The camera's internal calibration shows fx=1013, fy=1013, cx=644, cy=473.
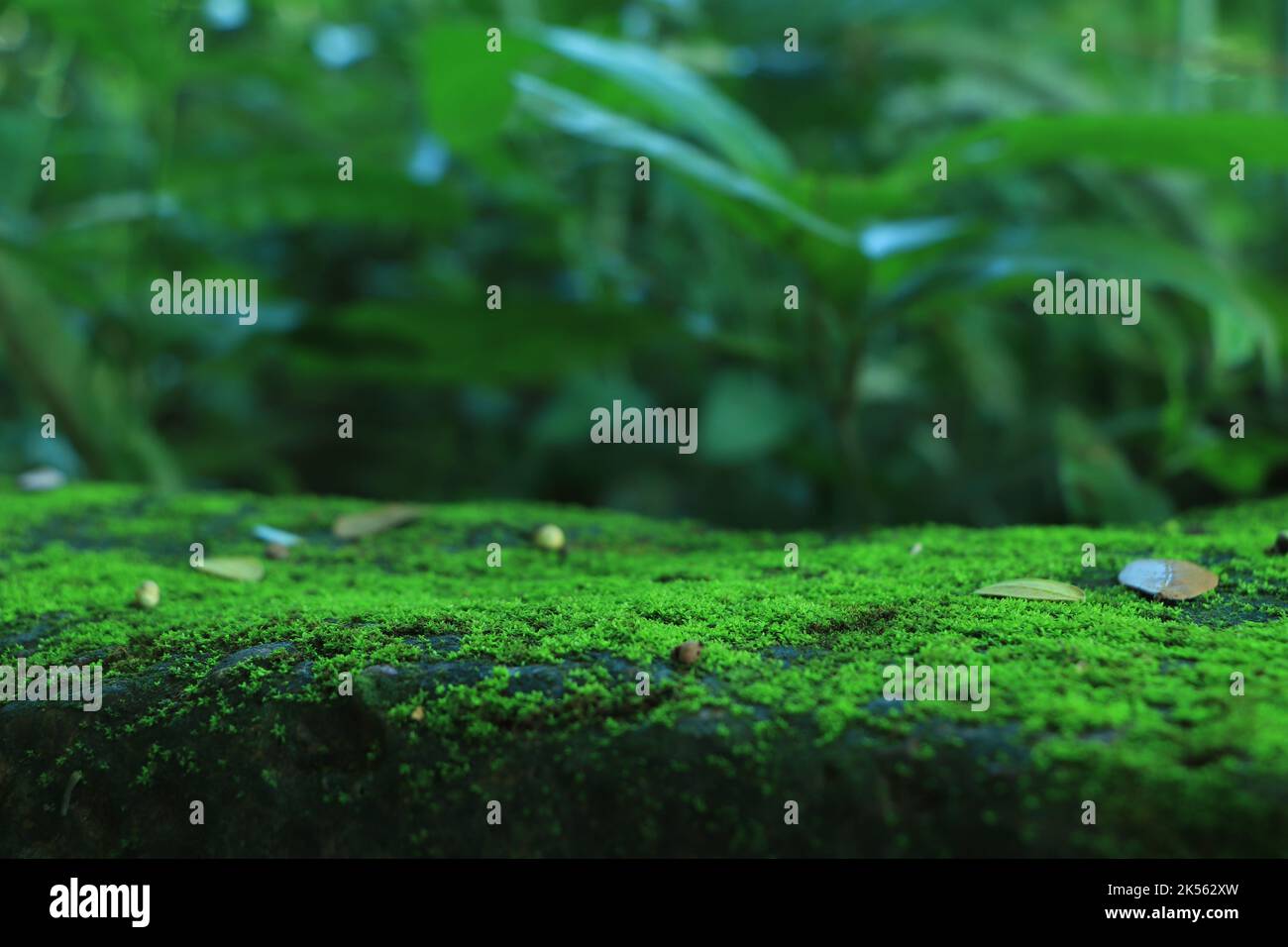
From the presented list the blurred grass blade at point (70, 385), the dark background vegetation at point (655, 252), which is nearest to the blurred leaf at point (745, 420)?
the dark background vegetation at point (655, 252)

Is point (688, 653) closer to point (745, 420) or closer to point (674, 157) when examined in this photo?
point (674, 157)

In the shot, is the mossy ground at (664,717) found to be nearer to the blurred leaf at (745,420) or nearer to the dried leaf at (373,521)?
the dried leaf at (373,521)

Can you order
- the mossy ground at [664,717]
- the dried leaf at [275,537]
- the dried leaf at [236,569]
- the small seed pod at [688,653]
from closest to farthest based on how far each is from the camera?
the mossy ground at [664,717] < the small seed pod at [688,653] < the dried leaf at [236,569] < the dried leaf at [275,537]

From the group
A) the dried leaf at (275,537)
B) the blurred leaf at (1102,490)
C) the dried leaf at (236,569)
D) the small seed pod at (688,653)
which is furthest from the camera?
the blurred leaf at (1102,490)

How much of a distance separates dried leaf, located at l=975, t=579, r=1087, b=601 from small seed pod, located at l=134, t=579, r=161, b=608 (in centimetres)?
67

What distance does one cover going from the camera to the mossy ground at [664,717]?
54 centimetres

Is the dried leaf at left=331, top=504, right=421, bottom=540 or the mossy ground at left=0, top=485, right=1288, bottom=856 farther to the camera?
the dried leaf at left=331, top=504, right=421, bottom=540

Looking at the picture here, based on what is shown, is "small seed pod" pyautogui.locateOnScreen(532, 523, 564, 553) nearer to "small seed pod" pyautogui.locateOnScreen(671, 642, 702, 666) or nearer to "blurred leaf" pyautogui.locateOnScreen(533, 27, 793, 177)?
"small seed pod" pyautogui.locateOnScreen(671, 642, 702, 666)

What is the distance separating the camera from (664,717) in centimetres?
60

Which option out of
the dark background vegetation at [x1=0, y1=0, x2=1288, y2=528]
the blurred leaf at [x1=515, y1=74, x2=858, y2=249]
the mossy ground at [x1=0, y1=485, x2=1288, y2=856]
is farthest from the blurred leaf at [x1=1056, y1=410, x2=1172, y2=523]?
the blurred leaf at [x1=515, y1=74, x2=858, y2=249]

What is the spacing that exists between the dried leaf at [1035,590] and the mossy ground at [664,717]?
0.01 m

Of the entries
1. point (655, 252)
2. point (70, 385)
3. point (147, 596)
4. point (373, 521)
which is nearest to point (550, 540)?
point (373, 521)

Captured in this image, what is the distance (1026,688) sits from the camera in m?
0.60

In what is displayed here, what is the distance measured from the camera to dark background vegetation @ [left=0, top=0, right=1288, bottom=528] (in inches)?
46.5
